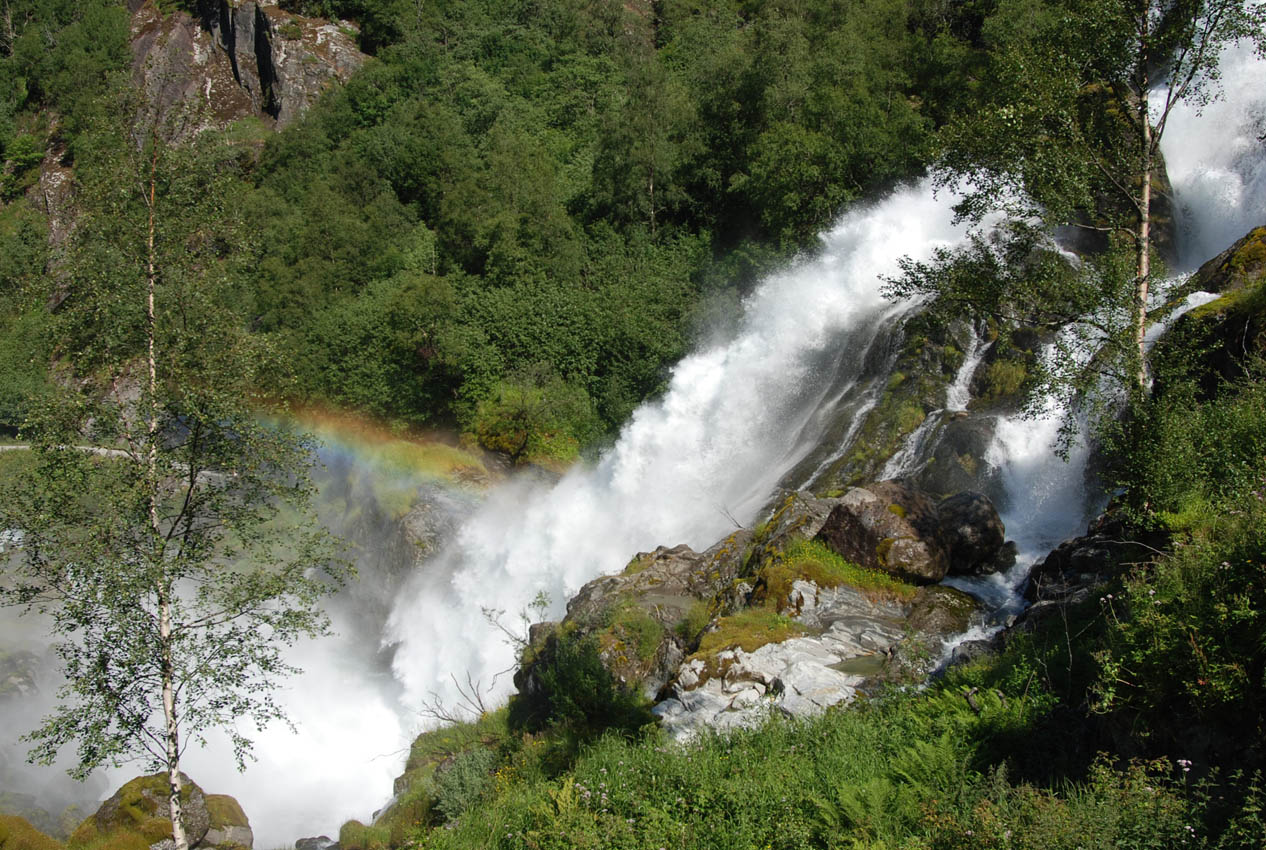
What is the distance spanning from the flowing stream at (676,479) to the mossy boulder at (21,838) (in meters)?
4.13

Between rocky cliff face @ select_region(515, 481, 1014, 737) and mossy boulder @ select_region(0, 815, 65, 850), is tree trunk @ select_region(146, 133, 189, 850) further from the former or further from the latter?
mossy boulder @ select_region(0, 815, 65, 850)

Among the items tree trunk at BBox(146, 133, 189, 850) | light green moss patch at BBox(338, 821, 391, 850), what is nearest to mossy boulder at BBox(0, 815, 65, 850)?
light green moss patch at BBox(338, 821, 391, 850)

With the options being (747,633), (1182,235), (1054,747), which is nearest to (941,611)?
(747,633)

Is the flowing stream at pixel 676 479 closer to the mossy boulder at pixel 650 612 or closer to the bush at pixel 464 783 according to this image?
the mossy boulder at pixel 650 612

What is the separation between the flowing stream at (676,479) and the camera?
21.1 metres

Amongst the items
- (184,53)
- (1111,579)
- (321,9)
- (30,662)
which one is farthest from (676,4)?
(1111,579)

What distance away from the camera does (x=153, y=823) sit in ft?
52.0

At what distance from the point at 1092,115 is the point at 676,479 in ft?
49.5

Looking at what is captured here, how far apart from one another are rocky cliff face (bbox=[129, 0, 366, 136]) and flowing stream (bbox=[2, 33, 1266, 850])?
47.3 meters

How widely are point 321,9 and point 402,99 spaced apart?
1950 centimetres

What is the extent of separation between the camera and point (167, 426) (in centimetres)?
1179

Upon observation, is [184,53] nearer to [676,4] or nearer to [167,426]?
[676,4]

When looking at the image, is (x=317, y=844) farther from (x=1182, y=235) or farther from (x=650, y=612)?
(x=1182, y=235)

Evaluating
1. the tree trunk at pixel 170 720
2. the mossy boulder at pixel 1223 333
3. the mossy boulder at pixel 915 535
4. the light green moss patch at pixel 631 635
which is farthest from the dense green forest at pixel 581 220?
the light green moss patch at pixel 631 635
